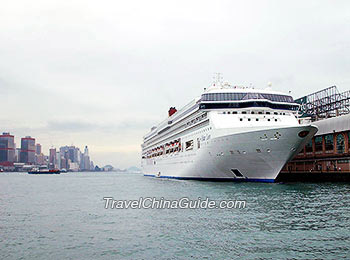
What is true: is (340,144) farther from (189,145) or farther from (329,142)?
(189,145)

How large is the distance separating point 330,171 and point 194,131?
2145 cm

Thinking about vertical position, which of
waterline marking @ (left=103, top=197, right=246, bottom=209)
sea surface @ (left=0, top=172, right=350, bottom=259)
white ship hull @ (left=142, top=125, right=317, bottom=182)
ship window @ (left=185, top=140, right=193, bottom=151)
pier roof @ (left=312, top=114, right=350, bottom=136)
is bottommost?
sea surface @ (left=0, top=172, right=350, bottom=259)

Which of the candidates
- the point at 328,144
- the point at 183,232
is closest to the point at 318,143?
the point at 328,144

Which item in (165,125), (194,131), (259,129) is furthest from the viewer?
(165,125)

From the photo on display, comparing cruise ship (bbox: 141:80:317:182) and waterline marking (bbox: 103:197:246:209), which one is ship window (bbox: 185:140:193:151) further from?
waterline marking (bbox: 103:197:246:209)

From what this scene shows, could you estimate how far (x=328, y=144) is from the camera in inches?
2269

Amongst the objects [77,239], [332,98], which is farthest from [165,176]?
[77,239]

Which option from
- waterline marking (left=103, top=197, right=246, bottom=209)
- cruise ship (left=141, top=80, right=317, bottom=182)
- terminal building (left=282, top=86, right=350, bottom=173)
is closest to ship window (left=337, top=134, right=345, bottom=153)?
terminal building (left=282, top=86, right=350, bottom=173)

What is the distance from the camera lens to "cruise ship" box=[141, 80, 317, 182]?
3744cm

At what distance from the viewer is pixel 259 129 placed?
3719 cm

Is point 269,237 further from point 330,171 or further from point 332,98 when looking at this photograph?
point 332,98

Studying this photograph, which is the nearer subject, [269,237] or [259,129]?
[269,237]

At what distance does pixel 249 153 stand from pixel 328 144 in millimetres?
24769

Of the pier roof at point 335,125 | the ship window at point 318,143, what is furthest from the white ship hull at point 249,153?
the ship window at point 318,143
